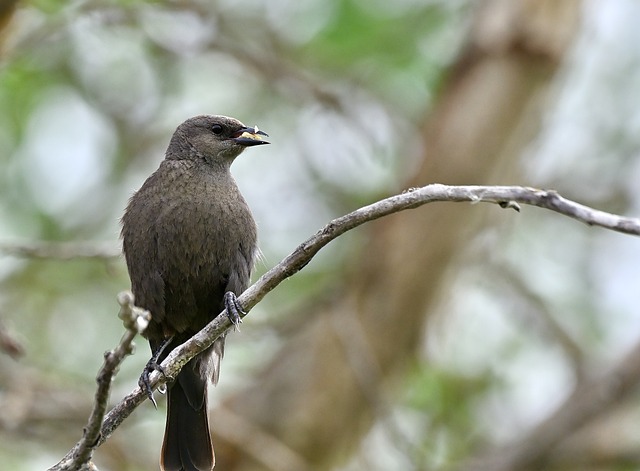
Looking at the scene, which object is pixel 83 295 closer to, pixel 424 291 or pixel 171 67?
pixel 171 67

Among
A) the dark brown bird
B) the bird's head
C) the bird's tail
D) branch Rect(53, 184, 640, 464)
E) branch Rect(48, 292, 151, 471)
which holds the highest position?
the bird's head

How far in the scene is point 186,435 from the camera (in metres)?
5.03

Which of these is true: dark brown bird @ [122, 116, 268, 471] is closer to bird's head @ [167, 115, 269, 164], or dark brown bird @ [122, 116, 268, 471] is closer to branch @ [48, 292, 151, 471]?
bird's head @ [167, 115, 269, 164]

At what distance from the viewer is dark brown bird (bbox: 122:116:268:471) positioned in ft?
15.3

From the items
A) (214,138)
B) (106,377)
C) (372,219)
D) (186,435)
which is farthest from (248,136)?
(106,377)

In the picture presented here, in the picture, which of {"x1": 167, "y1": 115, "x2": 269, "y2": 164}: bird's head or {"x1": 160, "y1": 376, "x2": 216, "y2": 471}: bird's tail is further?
{"x1": 167, "y1": 115, "x2": 269, "y2": 164}: bird's head

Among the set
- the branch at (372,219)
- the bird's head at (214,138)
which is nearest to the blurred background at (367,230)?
the bird's head at (214,138)

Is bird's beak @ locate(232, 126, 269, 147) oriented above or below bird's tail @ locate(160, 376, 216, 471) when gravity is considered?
above

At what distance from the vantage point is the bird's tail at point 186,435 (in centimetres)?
500

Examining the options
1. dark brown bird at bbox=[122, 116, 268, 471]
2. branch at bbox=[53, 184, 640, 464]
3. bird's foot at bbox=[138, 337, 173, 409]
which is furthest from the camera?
dark brown bird at bbox=[122, 116, 268, 471]

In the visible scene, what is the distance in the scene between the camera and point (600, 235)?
9695 mm

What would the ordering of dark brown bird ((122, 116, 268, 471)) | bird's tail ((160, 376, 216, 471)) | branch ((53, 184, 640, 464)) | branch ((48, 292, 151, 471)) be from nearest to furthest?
1. branch ((48, 292, 151, 471))
2. branch ((53, 184, 640, 464))
3. dark brown bird ((122, 116, 268, 471))
4. bird's tail ((160, 376, 216, 471))

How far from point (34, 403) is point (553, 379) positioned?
5378 mm

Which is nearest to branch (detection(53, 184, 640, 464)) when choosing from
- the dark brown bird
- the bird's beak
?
the dark brown bird
